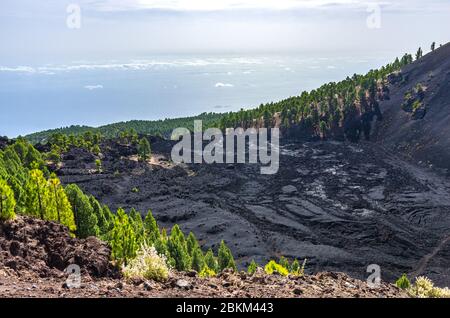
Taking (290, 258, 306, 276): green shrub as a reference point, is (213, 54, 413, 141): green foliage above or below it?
above

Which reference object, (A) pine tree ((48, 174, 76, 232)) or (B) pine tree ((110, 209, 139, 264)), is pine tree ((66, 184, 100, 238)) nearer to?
(A) pine tree ((48, 174, 76, 232))

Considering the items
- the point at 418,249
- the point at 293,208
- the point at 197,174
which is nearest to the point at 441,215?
the point at 418,249

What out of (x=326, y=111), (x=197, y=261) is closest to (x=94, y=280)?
(x=197, y=261)

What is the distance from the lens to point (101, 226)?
43.6 m

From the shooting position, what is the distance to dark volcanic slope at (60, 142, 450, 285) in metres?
54.2

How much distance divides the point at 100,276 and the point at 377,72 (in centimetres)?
14295

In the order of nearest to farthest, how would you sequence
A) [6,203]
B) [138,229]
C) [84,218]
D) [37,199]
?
[6,203] < [37,199] < [84,218] < [138,229]

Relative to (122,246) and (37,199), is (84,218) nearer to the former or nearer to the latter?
(37,199)

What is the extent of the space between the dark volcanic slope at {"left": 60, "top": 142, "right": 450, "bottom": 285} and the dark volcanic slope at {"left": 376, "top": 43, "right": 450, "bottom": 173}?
7.00m

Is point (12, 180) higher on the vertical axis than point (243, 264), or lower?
higher

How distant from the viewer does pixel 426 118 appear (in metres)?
112

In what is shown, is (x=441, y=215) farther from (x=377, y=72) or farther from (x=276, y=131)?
(x=377, y=72)

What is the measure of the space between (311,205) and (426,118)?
5933cm

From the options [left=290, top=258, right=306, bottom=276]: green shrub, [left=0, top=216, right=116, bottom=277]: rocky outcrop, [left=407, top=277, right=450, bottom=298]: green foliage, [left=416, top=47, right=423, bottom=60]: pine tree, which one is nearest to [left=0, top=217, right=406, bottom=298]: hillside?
[left=0, top=216, right=116, bottom=277]: rocky outcrop
